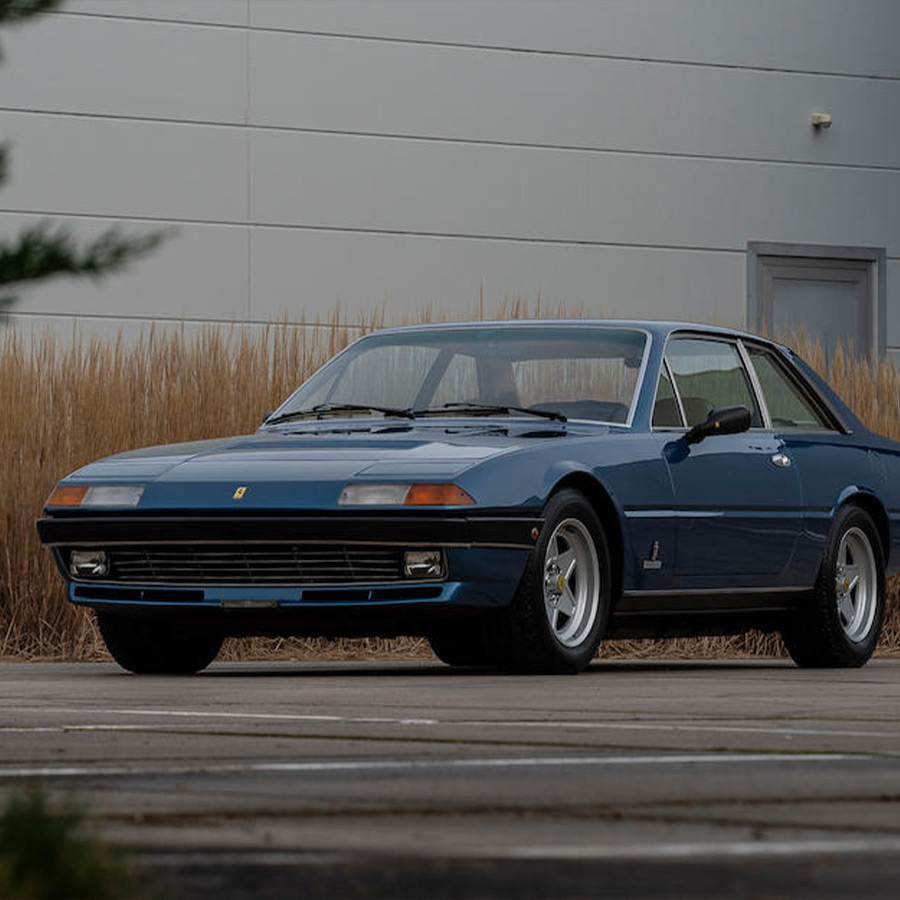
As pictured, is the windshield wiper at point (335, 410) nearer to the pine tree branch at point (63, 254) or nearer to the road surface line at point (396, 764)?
the road surface line at point (396, 764)

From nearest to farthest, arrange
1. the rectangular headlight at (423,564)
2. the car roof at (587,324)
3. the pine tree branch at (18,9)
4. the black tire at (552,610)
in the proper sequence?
the pine tree branch at (18,9)
the rectangular headlight at (423,564)
the black tire at (552,610)
the car roof at (587,324)

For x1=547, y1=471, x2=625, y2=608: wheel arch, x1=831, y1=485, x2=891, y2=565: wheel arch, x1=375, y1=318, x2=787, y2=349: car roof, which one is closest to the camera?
x1=547, y1=471, x2=625, y2=608: wheel arch

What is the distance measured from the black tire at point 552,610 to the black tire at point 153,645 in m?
1.21

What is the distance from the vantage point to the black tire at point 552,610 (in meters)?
9.50

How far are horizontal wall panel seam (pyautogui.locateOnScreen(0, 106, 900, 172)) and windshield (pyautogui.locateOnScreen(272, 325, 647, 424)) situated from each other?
7.59m

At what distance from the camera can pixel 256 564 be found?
9602mm

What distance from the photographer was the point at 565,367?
10.6 metres

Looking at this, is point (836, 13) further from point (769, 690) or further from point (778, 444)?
point (769, 690)

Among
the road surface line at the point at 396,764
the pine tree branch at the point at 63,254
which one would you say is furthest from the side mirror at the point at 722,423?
the pine tree branch at the point at 63,254

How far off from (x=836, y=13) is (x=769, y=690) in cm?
1285

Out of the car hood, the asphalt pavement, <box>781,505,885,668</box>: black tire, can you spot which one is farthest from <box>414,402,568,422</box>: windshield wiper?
the asphalt pavement

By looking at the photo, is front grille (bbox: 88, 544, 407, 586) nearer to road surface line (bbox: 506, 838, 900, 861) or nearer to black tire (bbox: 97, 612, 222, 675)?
black tire (bbox: 97, 612, 222, 675)

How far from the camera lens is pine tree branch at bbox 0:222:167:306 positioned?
3965mm

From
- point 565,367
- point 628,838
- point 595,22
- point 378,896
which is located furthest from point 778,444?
point 595,22
